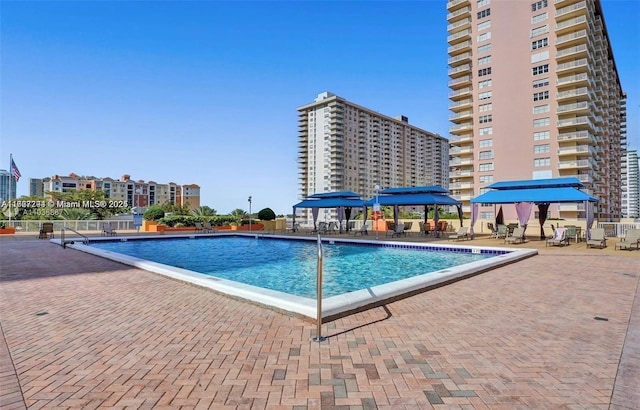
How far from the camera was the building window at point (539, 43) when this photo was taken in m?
44.2

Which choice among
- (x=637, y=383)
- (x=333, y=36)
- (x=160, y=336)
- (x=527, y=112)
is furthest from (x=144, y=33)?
(x=527, y=112)

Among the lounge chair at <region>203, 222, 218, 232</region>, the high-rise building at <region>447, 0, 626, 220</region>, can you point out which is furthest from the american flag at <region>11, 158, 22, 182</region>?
the high-rise building at <region>447, 0, 626, 220</region>

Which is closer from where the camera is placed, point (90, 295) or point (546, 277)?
point (90, 295)

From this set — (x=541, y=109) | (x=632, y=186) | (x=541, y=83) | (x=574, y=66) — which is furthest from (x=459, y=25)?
(x=632, y=186)

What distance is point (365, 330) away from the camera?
405cm

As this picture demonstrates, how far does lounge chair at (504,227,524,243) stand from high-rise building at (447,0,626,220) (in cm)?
3113

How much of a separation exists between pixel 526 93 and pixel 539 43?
21.1ft

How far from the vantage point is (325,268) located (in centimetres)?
1072

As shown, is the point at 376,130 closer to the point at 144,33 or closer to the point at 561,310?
the point at 144,33

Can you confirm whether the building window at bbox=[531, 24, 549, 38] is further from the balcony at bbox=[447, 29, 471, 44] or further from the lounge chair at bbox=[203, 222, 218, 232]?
the lounge chair at bbox=[203, 222, 218, 232]

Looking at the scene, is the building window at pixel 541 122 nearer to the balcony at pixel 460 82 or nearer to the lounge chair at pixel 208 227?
the balcony at pixel 460 82

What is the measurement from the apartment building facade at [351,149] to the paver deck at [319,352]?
83885 millimetres

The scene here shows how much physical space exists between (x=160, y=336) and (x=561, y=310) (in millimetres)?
5327

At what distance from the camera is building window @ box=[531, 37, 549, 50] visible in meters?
44.2
